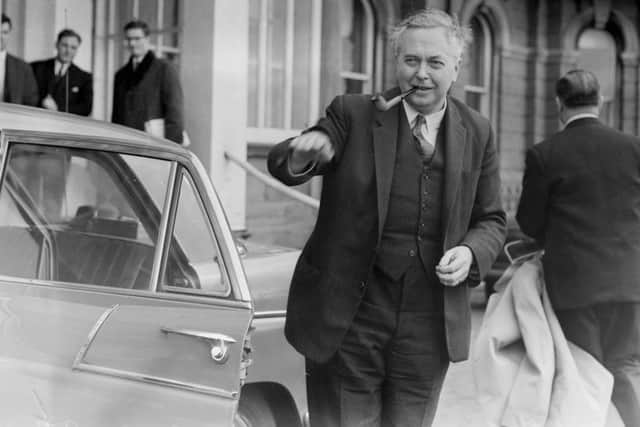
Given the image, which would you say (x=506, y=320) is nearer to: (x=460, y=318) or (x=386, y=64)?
(x=460, y=318)

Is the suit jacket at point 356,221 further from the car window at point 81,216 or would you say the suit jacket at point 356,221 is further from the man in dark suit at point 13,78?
the man in dark suit at point 13,78

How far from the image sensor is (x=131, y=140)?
10.5ft

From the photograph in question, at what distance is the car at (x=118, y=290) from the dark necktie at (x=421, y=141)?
679 mm

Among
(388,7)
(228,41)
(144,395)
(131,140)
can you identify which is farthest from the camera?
(388,7)

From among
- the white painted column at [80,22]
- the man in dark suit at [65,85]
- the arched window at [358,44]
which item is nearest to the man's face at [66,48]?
the man in dark suit at [65,85]

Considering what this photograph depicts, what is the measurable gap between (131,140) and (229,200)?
19.4 feet

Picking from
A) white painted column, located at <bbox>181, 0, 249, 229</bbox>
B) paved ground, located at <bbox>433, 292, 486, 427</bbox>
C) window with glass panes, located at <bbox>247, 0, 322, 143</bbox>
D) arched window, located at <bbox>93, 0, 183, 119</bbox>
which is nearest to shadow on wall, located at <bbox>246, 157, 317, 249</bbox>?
window with glass panes, located at <bbox>247, 0, 322, 143</bbox>

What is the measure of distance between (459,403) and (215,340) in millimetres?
3630

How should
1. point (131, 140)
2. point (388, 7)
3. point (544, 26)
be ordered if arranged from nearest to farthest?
point (131, 140), point (388, 7), point (544, 26)

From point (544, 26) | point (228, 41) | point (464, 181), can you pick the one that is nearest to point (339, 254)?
point (464, 181)

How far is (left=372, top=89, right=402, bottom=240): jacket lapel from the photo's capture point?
317 centimetres

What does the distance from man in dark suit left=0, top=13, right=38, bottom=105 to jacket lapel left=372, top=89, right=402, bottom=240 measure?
194 inches

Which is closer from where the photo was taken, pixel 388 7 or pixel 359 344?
pixel 359 344

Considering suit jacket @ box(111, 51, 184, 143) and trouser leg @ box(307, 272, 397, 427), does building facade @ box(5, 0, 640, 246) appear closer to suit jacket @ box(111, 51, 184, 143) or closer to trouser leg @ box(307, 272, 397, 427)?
suit jacket @ box(111, 51, 184, 143)
